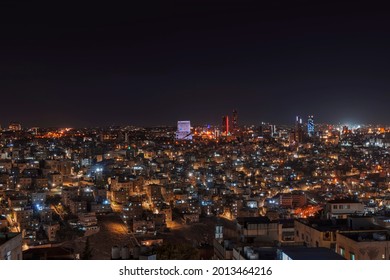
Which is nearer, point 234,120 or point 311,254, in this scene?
point 311,254

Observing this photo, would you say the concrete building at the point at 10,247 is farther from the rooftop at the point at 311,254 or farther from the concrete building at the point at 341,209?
the concrete building at the point at 341,209

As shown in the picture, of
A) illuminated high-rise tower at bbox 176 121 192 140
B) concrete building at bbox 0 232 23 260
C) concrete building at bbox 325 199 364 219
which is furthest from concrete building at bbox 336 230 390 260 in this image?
illuminated high-rise tower at bbox 176 121 192 140

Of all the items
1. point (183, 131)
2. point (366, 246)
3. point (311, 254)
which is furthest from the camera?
point (183, 131)

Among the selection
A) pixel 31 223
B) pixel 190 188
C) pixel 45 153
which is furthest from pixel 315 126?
pixel 31 223

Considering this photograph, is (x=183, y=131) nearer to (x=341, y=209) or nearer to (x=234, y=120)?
(x=234, y=120)

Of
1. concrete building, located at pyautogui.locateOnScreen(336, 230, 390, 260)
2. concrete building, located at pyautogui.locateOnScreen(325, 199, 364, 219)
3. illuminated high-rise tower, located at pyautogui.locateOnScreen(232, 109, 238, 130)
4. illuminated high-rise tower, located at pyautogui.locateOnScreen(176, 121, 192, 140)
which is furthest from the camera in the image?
illuminated high-rise tower, located at pyautogui.locateOnScreen(176, 121, 192, 140)

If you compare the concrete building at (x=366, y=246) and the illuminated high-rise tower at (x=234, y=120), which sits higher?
the illuminated high-rise tower at (x=234, y=120)

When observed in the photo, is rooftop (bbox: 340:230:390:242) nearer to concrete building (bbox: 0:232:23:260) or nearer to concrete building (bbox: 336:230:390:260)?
concrete building (bbox: 336:230:390:260)

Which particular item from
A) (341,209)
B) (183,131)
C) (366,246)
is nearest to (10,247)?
(366,246)

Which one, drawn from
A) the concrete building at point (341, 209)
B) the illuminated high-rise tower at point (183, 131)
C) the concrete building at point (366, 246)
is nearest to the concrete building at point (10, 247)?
the concrete building at point (366, 246)

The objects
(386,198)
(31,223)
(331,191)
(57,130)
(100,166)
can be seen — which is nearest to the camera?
(31,223)
